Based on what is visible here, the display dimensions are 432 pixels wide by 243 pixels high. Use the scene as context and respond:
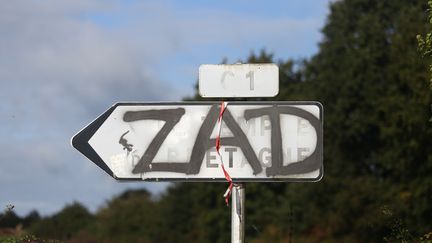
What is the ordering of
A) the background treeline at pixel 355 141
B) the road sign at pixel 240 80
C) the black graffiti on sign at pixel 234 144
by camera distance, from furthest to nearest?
the background treeline at pixel 355 141 → the road sign at pixel 240 80 → the black graffiti on sign at pixel 234 144

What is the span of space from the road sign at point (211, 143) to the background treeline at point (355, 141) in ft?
108

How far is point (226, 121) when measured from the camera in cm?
465

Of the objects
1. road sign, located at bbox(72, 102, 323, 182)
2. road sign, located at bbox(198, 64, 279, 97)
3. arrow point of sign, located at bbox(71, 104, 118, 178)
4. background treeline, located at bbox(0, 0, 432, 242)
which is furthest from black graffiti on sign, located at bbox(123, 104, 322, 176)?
background treeline, located at bbox(0, 0, 432, 242)

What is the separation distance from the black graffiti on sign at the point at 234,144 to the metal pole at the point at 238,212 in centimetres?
17

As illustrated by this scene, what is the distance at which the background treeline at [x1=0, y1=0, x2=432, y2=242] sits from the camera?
41562 millimetres

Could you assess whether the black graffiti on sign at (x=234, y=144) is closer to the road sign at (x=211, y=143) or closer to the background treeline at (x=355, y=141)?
the road sign at (x=211, y=143)

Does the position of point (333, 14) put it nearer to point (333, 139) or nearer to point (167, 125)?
point (333, 139)

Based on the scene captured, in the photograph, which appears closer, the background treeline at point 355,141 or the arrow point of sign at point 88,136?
the arrow point of sign at point 88,136

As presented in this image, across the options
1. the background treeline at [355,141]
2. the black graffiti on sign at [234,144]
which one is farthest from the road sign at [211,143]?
the background treeline at [355,141]

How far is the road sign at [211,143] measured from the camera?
4609 millimetres

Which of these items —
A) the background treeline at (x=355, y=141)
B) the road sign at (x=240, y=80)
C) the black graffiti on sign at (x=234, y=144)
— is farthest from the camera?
the background treeline at (x=355, y=141)

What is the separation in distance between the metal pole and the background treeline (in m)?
33.0

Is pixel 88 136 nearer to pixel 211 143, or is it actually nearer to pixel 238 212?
pixel 211 143

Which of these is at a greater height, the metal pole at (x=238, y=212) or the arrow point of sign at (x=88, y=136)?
the arrow point of sign at (x=88, y=136)
